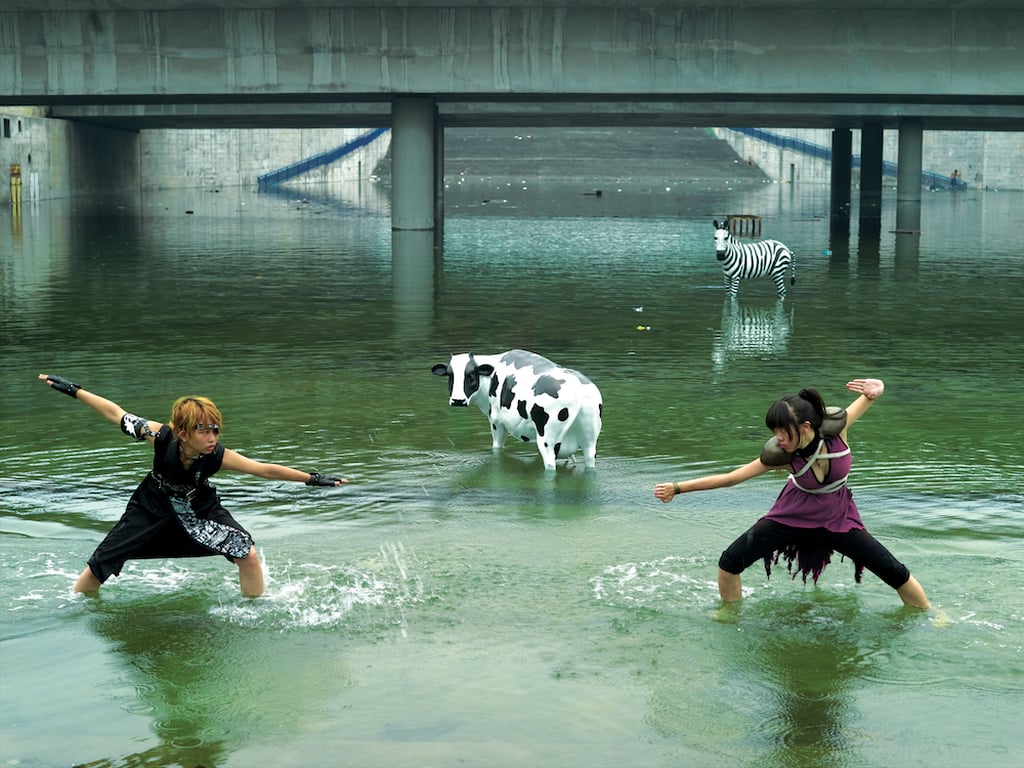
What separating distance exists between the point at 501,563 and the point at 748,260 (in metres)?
17.4

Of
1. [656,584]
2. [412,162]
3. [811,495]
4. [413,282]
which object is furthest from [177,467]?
[412,162]

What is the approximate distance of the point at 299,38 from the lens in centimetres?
3916

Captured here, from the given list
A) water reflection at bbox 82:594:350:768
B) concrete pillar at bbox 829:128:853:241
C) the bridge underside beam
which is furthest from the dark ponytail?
concrete pillar at bbox 829:128:853:241

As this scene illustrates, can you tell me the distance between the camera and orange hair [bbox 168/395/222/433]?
7.53 metres

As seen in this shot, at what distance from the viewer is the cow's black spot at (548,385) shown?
1115cm

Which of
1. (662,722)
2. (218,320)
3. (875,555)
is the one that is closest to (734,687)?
(662,722)

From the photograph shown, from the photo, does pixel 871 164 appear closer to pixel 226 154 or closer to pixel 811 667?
pixel 226 154

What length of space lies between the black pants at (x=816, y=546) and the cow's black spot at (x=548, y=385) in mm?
3512

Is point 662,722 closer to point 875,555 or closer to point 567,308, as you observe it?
point 875,555

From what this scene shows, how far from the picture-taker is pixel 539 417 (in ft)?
36.9

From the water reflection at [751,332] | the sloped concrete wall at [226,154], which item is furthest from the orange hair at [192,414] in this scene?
the sloped concrete wall at [226,154]

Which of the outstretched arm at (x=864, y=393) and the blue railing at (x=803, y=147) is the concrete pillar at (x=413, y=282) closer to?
the outstretched arm at (x=864, y=393)

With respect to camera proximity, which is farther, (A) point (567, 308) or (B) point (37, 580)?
(A) point (567, 308)

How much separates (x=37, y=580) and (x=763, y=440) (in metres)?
6.63
